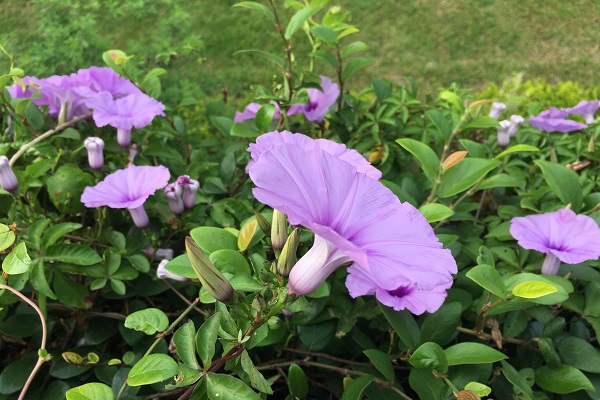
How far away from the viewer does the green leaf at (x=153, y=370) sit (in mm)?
820

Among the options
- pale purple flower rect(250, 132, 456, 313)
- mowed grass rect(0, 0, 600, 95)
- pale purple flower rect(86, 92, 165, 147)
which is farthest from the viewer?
mowed grass rect(0, 0, 600, 95)

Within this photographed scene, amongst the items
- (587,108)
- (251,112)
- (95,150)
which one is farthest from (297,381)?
(587,108)

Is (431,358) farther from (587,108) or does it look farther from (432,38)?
(432,38)

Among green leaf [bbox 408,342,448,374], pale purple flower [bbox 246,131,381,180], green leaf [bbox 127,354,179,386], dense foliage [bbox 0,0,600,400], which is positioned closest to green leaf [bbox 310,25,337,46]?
dense foliage [bbox 0,0,600,400]

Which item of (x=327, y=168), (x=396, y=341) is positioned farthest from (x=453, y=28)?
(x=327, y=168)

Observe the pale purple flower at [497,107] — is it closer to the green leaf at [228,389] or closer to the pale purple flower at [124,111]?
the pale purple flower at [124,111]

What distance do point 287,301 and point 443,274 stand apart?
0.77ft

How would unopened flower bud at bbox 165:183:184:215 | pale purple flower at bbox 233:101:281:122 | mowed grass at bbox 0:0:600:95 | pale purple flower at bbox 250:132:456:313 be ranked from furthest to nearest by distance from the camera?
mowed grass at bbox 0:0:600:95 → pale purple flower at bbox 233:101:281:122 → unopened flower bud at bbox 165:183:184:215 → pale purple flower at bbox 250:132:456:313

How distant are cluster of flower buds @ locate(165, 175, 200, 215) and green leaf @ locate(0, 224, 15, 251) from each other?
36 cm

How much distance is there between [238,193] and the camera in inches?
61.1

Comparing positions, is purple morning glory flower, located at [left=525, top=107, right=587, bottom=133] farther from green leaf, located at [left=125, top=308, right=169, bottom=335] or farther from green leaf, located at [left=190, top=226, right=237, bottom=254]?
green leaf, located at [left=125, top=308, right=169, bottom=335]

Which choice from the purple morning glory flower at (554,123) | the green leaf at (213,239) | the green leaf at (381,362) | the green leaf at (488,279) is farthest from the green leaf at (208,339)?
the purple morning glory flower at (554,123)

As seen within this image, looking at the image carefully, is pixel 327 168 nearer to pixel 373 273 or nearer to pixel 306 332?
pixel 373 273

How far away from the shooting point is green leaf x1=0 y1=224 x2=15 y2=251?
0.97 m
